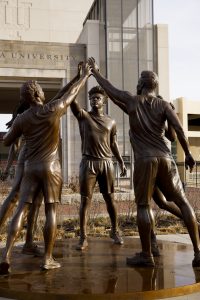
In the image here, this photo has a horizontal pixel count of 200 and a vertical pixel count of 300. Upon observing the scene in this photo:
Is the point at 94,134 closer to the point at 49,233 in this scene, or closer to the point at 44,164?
the point at 44,164

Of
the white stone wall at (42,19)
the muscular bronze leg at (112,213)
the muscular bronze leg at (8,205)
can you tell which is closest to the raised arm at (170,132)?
the muscular bronze leg at (112,213)

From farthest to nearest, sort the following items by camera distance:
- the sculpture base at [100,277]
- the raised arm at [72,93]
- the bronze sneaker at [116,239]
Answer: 1. the bronze sneaker at [116,239]
2. the raised arm at [72,93]
3. the sculpture base at [100,277]

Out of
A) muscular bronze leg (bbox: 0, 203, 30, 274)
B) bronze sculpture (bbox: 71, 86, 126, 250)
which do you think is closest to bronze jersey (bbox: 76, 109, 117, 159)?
bronze sculpture (bbox: 71, 86, 126, 250)

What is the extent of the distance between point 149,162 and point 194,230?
939 millimetres

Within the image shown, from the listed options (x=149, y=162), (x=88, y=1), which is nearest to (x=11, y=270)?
(x=149, y=162)

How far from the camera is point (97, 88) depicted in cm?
606

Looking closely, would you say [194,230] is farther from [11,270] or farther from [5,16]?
[5,16]

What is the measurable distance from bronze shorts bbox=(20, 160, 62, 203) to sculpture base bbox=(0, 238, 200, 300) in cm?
84

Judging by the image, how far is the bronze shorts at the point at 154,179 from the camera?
4777 millimetres

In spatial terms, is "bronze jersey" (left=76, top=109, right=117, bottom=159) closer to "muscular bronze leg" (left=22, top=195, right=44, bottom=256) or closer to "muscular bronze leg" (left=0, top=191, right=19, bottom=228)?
"muscular bronze leg" (left=22, top=195, right=44, bottom=256)

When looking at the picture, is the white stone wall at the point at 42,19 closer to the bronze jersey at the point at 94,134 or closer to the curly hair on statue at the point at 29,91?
the bronze jersey at the point at 94,134

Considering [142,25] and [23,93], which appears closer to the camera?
[23,93]

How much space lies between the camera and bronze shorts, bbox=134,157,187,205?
4.78 meters

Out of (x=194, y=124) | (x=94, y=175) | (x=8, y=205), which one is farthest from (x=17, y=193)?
(x=194, y=124)
